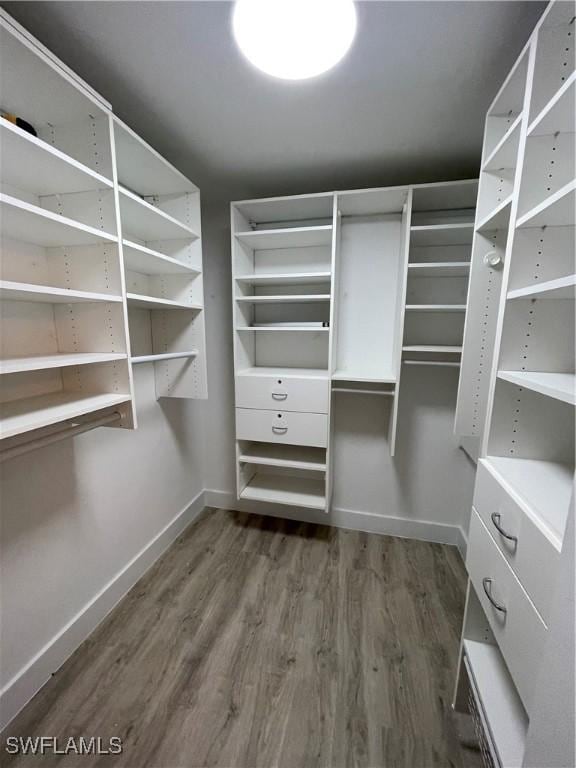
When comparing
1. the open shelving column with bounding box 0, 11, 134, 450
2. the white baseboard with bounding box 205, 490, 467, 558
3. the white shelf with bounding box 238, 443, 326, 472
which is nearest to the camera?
the open shelving column with bounding box 0, 11, 134, 450

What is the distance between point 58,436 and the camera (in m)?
1.02

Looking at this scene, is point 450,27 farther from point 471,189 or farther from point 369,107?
point 471,189

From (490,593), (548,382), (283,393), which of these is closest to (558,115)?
(548,382)

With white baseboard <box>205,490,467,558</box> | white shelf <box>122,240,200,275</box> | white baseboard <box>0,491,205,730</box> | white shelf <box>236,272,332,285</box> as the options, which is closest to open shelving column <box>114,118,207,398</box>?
white shelf <box>122,240,200,275</box>

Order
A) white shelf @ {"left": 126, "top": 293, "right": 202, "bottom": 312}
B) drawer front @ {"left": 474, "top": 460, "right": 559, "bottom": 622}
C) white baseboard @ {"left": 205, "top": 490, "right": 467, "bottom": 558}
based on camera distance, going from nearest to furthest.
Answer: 1. drawer front @ {"left": 474, "top": 460, "right": 559, "bottom": 622}
2. white shelf @ {"left": 126, "top": 293, "right": 202, "bottom": 312}
3. white baseboard @ {"left": 205, "top": 490, "right": 467, "bottom": 558}

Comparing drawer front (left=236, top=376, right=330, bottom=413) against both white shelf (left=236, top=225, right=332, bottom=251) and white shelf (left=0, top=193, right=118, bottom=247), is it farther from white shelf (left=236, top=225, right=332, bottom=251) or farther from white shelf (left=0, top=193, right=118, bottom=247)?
white shelf (left=0, top=193, right=118, bottom=247)

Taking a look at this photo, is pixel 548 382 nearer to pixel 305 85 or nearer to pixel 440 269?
pixel 440 269

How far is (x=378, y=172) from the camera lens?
174 cm

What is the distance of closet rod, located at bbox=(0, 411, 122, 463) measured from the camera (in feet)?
2.94

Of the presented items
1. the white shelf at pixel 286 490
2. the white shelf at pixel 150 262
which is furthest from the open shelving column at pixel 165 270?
the white shelf at pixel 286 490

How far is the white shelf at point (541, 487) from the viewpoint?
2.24ft

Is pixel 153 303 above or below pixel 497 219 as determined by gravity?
below

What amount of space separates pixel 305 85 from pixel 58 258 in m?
1.22

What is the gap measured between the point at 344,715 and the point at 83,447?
163 centimetres
